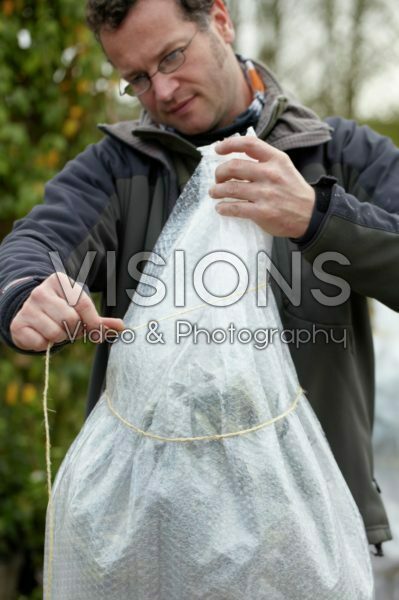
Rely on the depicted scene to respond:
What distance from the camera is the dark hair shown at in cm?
179

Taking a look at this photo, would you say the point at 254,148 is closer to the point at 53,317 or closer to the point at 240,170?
the point at 240,170

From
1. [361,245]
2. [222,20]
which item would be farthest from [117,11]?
[361,245]

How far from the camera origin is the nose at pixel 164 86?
5.97ft

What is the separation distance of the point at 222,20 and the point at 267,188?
832 mm

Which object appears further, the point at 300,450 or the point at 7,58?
the point at 7,58

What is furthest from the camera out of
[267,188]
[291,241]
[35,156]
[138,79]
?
[35,156]

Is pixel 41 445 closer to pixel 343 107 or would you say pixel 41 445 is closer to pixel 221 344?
pixel 221 344

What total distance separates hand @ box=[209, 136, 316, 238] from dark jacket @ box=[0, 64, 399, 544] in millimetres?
110

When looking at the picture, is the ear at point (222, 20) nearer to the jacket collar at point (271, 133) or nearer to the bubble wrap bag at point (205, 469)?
the jacket collar at point (271, 133)

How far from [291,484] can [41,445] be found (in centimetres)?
220

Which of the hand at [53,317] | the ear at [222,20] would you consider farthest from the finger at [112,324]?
the ear at [222,20]

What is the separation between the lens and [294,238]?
1.44 meters

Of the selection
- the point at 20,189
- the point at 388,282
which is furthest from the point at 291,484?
the point at 20,189

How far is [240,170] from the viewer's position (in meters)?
1.39
